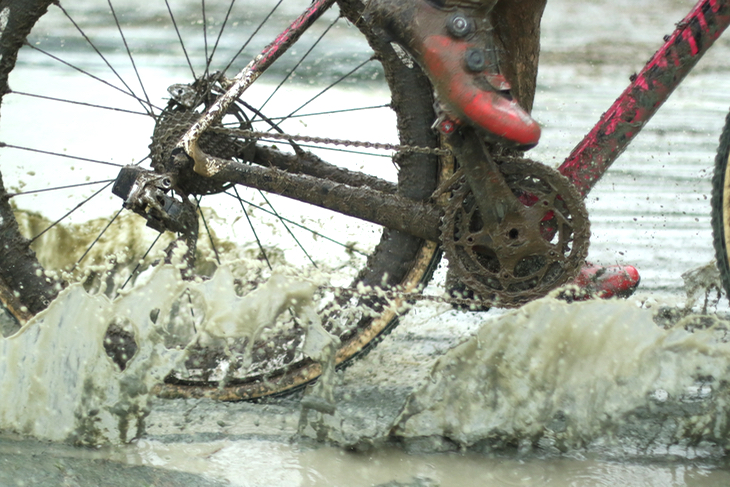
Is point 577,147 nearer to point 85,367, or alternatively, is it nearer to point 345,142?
point 345,142

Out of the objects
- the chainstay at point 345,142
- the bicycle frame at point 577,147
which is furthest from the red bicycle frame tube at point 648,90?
the chainstay at point 345,142

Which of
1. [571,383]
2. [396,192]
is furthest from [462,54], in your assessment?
[571,383]

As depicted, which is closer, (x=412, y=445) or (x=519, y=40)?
(x=519, y=40)

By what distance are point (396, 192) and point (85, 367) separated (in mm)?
1002

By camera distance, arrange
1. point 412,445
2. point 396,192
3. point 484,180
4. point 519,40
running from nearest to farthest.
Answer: point 484,180 < point 519,40 < point 412,445 < point 396,192

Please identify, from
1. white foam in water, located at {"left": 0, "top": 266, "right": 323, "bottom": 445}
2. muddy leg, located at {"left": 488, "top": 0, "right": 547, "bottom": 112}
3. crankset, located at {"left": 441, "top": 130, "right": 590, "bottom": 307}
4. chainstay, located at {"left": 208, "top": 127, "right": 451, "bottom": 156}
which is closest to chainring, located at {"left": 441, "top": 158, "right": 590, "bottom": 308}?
crankset, located at {"left": 441, "top": 130, "right": 590, "bottom": 307}

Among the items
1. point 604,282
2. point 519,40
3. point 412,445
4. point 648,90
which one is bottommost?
point 412,445

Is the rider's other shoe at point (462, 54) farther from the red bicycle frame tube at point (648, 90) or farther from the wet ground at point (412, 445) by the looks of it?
the wet ground at point (412, 445)

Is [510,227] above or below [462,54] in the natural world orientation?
below

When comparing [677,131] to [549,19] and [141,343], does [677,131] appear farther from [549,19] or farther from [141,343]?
[141,343]

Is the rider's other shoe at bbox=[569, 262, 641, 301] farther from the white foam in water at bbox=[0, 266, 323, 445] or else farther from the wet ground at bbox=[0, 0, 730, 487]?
the white foam in water at bbox=[0, 266, 323, 445]

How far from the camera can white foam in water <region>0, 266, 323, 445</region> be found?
2.08 meters

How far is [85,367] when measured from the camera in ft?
6.84

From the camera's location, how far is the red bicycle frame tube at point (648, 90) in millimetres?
1831
